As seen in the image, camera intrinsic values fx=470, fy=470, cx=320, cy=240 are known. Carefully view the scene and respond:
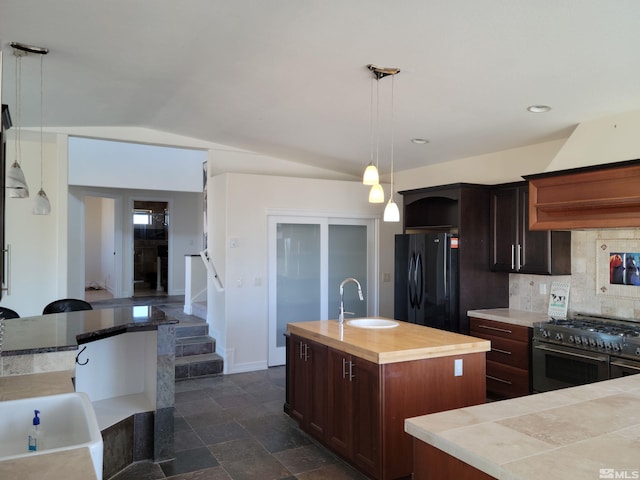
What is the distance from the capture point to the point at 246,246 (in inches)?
235

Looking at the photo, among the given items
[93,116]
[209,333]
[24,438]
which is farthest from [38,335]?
[209,333]

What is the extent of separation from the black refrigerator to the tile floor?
1.76 m

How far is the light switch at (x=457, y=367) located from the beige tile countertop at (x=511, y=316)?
4.78 ft

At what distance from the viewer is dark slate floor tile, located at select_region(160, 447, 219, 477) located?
10.8 feet

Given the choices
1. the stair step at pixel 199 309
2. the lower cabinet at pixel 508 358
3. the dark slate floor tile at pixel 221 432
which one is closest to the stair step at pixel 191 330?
the stair step at pixel 199 309

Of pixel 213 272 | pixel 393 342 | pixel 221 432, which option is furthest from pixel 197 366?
pixel 393 342

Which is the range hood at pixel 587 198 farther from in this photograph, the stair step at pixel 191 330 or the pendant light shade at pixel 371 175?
the stair step at pixel 191 330

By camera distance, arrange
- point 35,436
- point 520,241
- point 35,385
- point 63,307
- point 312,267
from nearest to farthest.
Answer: point 35,436, point 35,385, point 63,307, point 520,241, point 312,267

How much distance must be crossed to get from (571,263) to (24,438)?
4543 mm

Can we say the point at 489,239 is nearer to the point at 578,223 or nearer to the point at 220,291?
the point at 578,223

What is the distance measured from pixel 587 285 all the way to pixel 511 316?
74cm

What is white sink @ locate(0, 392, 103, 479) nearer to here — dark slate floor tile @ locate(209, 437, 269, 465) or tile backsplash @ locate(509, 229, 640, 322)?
dark slate floor tile @ locate(209, 437, 269, 465)

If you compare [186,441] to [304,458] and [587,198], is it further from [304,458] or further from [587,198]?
[587,198]

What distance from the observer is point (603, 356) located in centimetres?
364
